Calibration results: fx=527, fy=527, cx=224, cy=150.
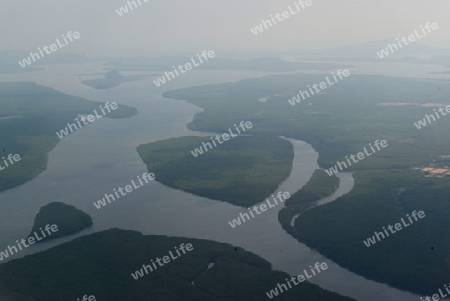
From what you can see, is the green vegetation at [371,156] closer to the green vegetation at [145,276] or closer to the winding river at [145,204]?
the winding river at [145,204]

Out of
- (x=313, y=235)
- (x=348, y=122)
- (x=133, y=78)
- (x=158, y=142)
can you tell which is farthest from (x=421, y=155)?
(x=133, y=78)

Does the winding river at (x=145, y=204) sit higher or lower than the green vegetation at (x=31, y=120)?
lower

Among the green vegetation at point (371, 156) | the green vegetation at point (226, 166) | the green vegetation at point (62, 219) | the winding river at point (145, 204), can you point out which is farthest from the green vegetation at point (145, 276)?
the green vegetation at point (226, 166)

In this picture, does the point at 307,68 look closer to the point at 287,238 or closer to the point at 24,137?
the point at 24,137

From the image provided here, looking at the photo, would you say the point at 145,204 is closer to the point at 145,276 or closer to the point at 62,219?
the point at 62,219

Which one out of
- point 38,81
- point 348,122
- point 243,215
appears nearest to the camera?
point 243,215

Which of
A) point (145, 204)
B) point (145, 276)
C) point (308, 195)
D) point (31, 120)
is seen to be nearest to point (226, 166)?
point (308, 195)
